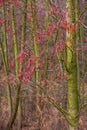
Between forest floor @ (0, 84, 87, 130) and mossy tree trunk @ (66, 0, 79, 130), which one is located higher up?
mossy tree trunk @ (66, 0, 79, 130)

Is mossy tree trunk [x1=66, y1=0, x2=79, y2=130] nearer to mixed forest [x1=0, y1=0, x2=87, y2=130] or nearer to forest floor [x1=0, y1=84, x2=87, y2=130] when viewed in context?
mixed forest [x1=0, y1=0, x2=87, y2=130]


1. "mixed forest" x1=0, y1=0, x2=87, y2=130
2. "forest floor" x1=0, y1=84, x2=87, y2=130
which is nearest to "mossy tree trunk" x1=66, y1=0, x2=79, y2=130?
"mixed forest" x1=0, y1=0, x2=87, y2=130

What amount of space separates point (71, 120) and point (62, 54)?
122 cm

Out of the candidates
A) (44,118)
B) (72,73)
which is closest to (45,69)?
(44,118)

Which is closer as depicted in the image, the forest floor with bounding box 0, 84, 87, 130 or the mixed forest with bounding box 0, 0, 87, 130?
the mixed forest with bounding box 0, 0, 87, 130

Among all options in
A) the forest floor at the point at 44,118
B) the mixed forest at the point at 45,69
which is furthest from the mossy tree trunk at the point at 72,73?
the forest floor at the point at 44,118

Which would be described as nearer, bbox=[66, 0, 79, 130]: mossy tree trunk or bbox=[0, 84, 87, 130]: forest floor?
bbox=[66, 0, 79, 130]: mossy tree trunk

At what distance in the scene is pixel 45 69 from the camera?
1184 cm

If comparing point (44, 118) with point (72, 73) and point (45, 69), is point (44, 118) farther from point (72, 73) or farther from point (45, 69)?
point (72, 73)

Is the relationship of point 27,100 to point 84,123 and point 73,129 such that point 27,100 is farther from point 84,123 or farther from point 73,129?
point 73,129

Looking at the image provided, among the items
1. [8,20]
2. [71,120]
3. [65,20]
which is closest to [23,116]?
[8,20]

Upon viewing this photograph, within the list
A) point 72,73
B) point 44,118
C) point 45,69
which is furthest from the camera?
point 45,69

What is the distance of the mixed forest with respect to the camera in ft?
20.5

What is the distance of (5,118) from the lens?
1275 centimetres
